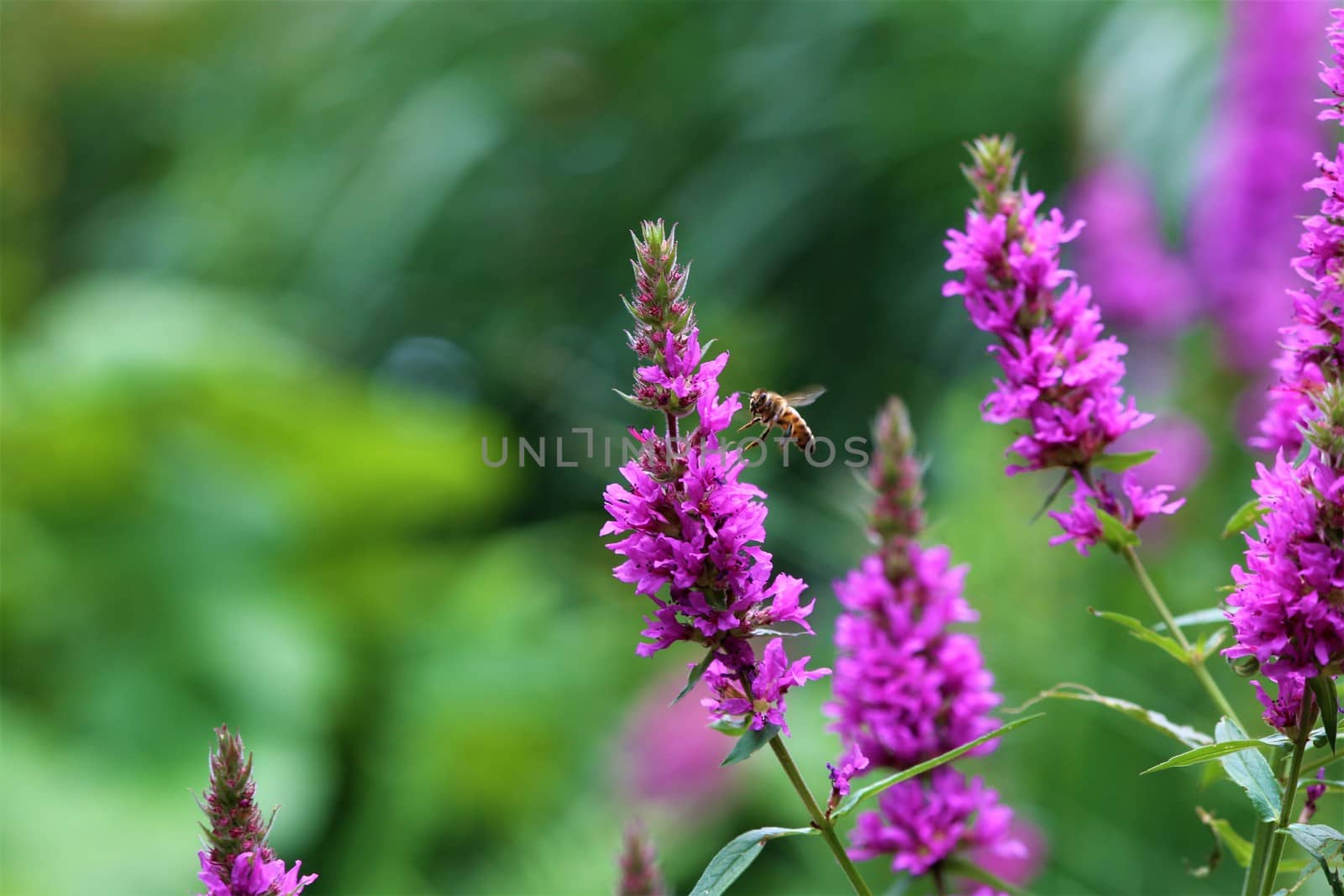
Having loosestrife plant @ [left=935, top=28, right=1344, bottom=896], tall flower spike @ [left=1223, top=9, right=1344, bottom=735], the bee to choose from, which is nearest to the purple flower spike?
loosestrife plant @ [left=935, top=28, right=1344, bottom=896]

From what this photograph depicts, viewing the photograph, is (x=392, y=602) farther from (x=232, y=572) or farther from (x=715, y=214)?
(x=715, y=214)

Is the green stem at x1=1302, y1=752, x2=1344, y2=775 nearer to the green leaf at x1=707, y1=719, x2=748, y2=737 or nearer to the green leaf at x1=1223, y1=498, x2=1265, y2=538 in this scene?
the green leaf at x1=1223, y1=498, x2=1265, y2=538

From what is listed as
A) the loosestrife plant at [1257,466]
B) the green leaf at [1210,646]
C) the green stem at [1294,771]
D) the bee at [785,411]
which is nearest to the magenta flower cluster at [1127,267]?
the bee at [785,411]

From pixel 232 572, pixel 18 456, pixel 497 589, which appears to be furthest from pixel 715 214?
pixel 18 456

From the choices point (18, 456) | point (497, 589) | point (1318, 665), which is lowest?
point (1318, 665)

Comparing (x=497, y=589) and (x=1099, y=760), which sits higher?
(x=497, y=589)
